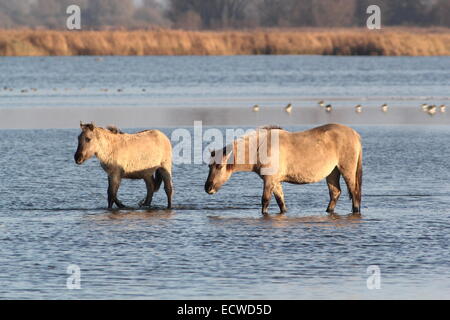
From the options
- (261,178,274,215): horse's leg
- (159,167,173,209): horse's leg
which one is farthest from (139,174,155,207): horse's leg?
(261,178,274,215): horse's leg

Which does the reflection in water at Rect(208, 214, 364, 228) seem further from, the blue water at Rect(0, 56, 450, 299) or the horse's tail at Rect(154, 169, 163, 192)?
the horse's tail at Rect(154, 169, 163, 192)

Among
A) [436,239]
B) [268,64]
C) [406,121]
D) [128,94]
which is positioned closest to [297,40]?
[268,64]

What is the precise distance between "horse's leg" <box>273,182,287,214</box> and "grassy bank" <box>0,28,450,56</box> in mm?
53280

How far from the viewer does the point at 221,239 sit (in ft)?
42.5

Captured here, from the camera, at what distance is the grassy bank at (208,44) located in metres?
68.8

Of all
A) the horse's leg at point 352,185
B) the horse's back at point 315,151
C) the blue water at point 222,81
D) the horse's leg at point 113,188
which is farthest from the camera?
the blue water at point 222,81

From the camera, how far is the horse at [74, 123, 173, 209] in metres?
15.0

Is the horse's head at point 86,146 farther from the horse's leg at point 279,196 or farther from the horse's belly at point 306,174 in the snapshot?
the horse's belly at point 306,174

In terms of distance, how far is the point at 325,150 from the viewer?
14.6 metres

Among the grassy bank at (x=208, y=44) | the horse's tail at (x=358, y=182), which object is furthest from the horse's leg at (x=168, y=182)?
the grassy bank at (x=208, y=44)

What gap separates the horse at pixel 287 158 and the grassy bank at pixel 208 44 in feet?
174

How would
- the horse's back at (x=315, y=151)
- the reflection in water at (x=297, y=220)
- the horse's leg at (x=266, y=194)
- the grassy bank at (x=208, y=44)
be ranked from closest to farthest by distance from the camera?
the reflection in water at (x=297, y=220), the horse's leg at (x=266, y=194), the horse's back at (x=315, y=151), the grassy bank at (x=208, y=44)

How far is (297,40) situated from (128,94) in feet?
113

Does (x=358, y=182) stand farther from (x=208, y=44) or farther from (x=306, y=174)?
(x=208, y=44)
